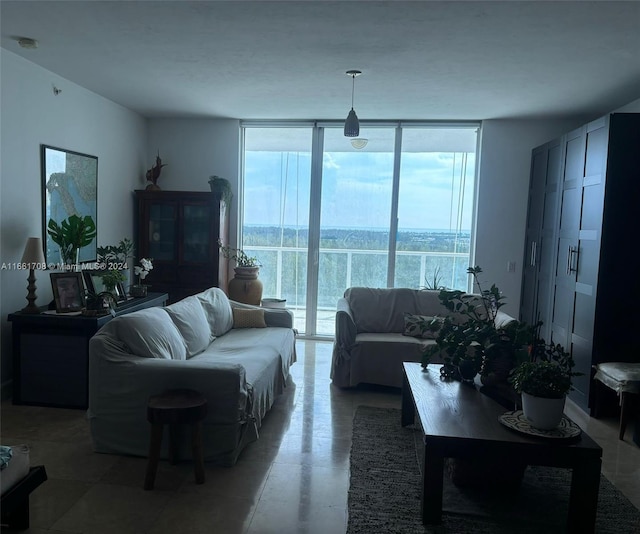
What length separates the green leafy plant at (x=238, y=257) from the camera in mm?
5332

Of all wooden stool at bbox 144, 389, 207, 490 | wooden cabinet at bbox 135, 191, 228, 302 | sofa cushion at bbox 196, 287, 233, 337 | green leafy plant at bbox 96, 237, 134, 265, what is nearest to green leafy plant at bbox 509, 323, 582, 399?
wooden stool at bbox 144, 389, 207, 490

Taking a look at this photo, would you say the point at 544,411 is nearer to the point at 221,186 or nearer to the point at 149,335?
the point at 149,335

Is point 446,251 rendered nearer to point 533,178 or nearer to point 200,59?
point 533,178

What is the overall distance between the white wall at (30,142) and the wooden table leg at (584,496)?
3707 millimetres

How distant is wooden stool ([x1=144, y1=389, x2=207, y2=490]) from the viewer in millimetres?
2320

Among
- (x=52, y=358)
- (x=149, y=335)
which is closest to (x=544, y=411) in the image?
(x=149, y=335)

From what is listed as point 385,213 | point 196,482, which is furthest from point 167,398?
point 385,213

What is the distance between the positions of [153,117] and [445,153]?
11.1ft

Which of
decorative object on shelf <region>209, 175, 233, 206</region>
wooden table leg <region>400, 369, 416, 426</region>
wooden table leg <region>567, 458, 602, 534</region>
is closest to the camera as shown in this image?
wooden table leg <region>567, 458, 602, 534</region>

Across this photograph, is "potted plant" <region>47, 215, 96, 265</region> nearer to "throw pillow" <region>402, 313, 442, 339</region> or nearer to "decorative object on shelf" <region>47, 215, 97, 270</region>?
"decorative object on shelf" <region>47, 215, 97, 270</region>

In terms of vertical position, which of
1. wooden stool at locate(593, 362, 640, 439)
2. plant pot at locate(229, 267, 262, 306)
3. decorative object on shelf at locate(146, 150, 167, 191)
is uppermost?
decorative object on shelf at locate(146, 150, 167, 191)

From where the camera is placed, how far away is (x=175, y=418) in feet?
7.61

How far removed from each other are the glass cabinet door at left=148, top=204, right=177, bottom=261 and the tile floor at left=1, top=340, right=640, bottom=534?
7.28 ft

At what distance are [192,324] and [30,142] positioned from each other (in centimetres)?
187
